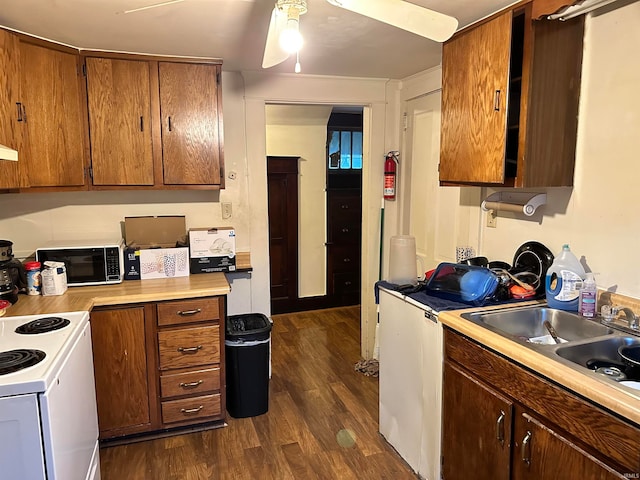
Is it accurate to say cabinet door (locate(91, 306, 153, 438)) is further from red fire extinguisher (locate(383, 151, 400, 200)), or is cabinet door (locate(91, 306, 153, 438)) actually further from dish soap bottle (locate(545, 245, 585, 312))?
dish soap bottle (locate(545, 245, 585, 312))

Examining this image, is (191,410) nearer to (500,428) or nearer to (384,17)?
(500,428)

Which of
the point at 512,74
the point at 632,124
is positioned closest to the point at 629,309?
the point at 632,124

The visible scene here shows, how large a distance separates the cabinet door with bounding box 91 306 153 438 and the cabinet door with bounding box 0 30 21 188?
2.61 feet

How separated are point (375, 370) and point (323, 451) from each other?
105 centimetres

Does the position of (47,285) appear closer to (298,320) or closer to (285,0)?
(285,0)

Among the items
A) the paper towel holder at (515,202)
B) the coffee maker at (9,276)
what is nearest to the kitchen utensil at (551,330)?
the paper towel holder at (515,202)

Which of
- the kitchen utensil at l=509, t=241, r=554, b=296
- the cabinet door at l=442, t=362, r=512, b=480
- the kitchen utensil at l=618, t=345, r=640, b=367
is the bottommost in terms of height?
the cabinet door at l=442, t=362, r=512, b=480

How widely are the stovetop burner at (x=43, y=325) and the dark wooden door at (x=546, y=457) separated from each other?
1.86 metres

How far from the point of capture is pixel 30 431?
1443 mm

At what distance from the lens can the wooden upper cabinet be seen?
188 centimetres

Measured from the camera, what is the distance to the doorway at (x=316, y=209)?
462 cm

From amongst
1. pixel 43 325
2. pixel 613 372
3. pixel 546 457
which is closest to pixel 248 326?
pixel 43 325

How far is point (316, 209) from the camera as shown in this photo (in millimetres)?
4797

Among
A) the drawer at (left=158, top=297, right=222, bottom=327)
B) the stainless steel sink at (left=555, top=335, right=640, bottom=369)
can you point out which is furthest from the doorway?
the stainless steel sink at (left=555, top=335, right=640, bottom=369)
